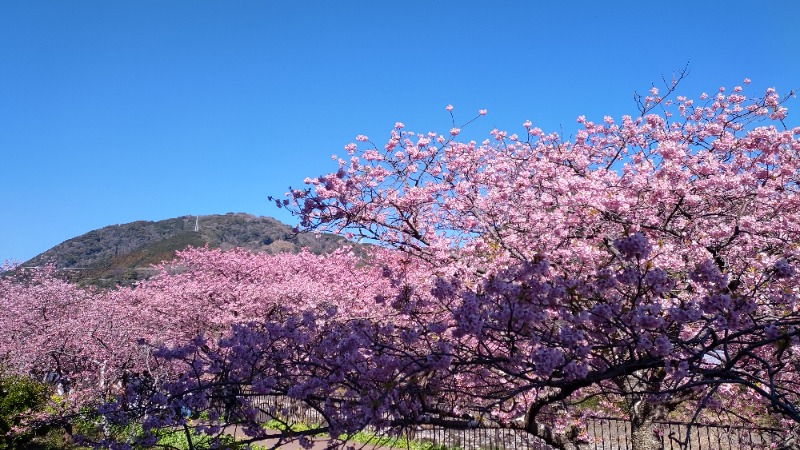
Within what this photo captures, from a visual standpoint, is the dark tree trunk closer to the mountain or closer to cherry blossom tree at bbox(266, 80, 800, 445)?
cherry blossom tree at bbox(266, 80, 800, 445)

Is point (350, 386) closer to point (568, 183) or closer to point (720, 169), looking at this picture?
point (568, 183)

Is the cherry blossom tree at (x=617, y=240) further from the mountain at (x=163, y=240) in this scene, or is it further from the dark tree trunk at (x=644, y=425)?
the mountain at (x=163, y=240)

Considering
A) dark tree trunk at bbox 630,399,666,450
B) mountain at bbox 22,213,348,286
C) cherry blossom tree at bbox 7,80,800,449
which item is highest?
mountain at bbox 22,213,348,286

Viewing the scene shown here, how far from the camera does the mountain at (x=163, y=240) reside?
82188mm

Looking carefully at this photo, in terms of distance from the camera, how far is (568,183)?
7785 mm

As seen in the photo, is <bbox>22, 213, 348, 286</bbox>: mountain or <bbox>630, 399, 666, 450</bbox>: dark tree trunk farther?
<bbox>22, 213, 348, 286</bbox>: mountain

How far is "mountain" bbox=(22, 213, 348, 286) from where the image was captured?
270 feet

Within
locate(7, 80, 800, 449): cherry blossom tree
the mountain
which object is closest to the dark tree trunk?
locate(7, 80, 800, 449): cherry blossom tree

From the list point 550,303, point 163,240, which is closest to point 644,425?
point 550,303

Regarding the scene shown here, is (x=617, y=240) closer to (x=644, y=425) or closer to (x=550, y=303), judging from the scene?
(x=550, y=303)

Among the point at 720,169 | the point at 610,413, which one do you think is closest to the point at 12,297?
the point at 610,413

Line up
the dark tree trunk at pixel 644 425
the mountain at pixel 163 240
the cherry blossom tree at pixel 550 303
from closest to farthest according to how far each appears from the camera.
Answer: the cherry blossom tree at pixel 550 303 < the dark tree trunk at pixel 644 425 < the mountain at pixel 163 240

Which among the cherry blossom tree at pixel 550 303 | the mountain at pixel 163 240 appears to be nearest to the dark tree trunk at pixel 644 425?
the cherry blossom tree at pixel 550 303

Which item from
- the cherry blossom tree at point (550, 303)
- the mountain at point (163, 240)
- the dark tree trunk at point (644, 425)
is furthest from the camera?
the mountain at point (163, 240)
